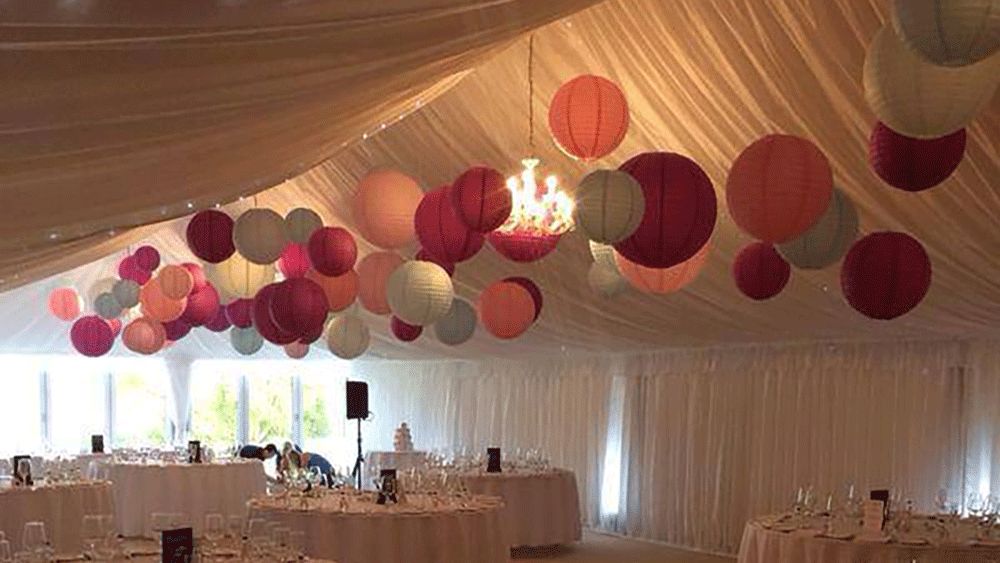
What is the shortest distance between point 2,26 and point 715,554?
409 inches

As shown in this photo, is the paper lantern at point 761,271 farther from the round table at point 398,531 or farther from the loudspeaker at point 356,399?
the loudspeaker at point 356,399

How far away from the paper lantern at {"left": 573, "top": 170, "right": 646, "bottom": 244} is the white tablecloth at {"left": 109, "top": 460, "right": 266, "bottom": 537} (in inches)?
334

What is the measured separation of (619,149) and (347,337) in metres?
2.88

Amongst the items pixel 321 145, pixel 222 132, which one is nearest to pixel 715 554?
pixel 321 145

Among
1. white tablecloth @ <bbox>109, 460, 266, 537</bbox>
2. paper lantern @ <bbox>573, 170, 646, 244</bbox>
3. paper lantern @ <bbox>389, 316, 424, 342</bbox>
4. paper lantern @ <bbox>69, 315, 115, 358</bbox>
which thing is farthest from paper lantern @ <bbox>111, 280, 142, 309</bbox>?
paper lantern @ <bbox>573, 170, 646, 244</bbox>

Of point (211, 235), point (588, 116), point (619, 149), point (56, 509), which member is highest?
point (619, 149)

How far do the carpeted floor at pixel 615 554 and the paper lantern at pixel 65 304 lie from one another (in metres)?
5.65

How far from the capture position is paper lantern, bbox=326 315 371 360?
10148mm

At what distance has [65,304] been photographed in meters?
14.1

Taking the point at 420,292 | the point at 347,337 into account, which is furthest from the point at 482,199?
the point at 347,337

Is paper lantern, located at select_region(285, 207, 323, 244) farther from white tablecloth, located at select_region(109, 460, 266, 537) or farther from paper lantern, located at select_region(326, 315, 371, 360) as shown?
white tablecloth, located at select_region(109, 460, 266, 537)

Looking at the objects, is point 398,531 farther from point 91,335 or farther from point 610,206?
point 91,335

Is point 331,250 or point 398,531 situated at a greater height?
point 331,250

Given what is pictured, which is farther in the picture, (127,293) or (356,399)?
(127,293)
